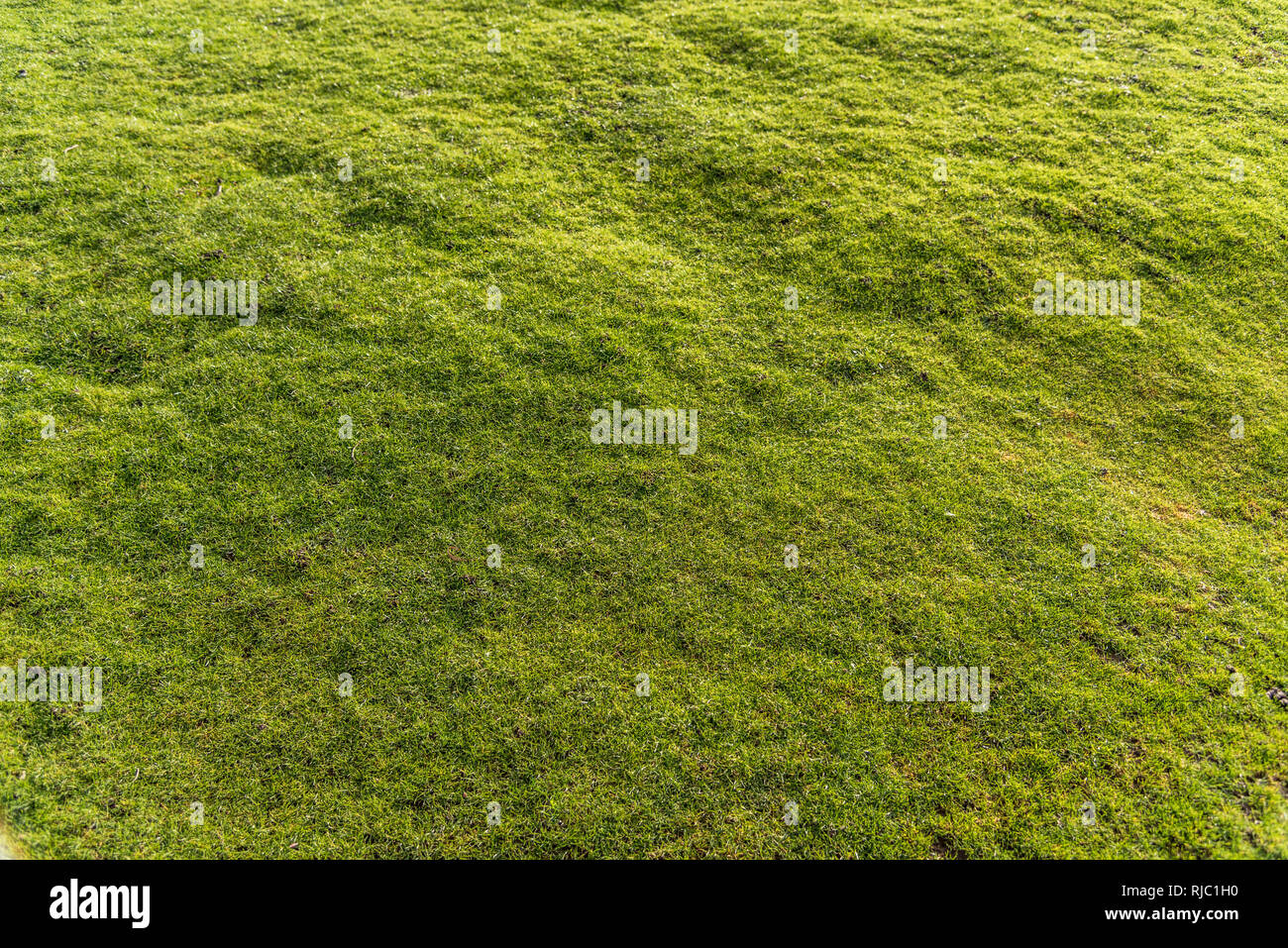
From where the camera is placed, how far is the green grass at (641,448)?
10422mm

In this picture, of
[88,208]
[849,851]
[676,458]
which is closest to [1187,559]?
[849,851]

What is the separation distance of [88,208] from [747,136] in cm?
1692

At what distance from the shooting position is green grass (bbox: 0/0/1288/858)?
34.2ft

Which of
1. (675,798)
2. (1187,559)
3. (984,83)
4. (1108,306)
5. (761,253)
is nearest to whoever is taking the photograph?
(675,798)

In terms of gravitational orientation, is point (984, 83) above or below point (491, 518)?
above

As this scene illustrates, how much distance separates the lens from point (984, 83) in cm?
2142

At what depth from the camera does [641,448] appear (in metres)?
14.2

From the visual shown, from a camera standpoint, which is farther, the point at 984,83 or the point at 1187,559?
the point at 984,83

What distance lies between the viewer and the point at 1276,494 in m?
13.5
